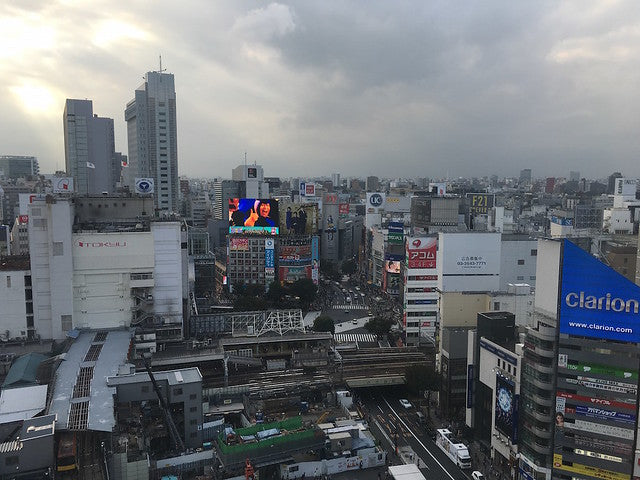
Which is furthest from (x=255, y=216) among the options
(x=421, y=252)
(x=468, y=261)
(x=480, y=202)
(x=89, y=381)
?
(x=480, y=202)

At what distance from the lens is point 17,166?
528 ft

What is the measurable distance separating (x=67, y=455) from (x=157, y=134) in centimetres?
7530

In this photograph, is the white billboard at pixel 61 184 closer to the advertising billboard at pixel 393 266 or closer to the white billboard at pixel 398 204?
the advertising billboard at pixel 393 266

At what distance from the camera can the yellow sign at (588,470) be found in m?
20.1

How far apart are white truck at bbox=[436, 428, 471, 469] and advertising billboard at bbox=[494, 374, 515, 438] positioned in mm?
1969

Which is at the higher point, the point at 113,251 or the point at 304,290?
the point at 113,251

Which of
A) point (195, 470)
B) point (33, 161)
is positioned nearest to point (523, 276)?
point (195, 470)

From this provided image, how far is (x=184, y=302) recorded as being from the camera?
4166 cm

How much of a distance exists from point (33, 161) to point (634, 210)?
164632 mm

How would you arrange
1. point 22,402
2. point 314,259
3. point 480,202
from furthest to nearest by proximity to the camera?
point 480,202 < point 314,259 < point 22,402

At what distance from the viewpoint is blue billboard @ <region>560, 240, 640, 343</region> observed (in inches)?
775

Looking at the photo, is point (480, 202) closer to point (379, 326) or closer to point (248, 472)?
point (379, 326)

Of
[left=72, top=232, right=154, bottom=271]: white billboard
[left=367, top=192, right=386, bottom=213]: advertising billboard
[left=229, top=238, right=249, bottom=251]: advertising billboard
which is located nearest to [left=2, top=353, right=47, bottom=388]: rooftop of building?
[left=72, top=232, right=154, bottom=271]: white billboard

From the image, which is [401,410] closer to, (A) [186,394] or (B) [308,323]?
(A) [186,394]
